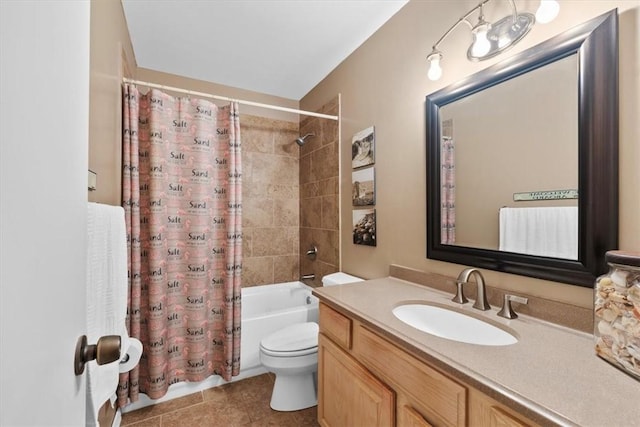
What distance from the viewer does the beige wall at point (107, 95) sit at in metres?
1.18

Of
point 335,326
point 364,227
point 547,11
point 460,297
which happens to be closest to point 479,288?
point 460,297

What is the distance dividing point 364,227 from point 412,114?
83 centimetres

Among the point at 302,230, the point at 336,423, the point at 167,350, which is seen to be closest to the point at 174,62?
the point at 302,230

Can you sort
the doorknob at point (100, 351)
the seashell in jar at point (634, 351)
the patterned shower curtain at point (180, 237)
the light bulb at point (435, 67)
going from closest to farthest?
the doorknob at point (100, 351) → the seashell in jar at point (634, 351) → the light bulb at point (435, 67) → the patterned shower curtain at point (180, 237)

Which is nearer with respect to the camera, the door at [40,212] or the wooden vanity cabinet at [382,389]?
the door at [40,212]

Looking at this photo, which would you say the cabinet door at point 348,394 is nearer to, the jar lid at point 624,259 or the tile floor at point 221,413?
the tile floor at point 221,413

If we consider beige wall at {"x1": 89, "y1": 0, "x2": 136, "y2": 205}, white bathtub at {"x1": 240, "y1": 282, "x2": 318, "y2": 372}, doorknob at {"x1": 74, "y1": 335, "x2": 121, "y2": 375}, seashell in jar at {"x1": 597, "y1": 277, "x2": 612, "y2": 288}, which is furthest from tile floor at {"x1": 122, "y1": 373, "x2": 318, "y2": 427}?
seashell in jar at {"x1": 597, "y1": 277, "x2": 612, "y2": 288}

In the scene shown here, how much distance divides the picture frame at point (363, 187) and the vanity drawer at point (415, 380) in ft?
3.35

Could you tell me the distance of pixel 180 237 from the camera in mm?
1998

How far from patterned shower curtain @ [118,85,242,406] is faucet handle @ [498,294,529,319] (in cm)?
169

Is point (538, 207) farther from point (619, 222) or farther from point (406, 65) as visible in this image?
point (406, 65)

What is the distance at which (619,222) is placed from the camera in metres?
0.90

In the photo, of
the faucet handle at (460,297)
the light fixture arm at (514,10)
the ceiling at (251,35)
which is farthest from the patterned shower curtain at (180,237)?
the light fixture arm at (514,10)

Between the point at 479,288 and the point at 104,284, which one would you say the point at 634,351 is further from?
the point at 104,284
